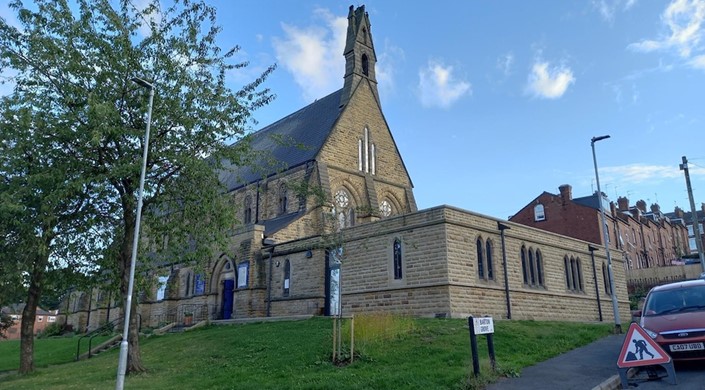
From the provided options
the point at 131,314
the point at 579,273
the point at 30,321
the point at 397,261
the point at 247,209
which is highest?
the point at 247,209

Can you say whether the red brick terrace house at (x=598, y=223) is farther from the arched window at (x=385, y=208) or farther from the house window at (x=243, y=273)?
the house window at (x=243, y=273)

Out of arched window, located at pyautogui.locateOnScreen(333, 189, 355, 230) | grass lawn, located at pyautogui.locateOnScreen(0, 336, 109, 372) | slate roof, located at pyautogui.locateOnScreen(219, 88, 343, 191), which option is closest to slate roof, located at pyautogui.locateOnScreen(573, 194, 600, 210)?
arched window, located at pyautogui.locateOnScreen(333, 189, 355, 230)

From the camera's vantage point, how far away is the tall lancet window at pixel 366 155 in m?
36.5

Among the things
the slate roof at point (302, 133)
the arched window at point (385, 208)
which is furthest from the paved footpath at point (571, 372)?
the arched window at point (385, 208)

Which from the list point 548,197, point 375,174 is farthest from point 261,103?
point 548,197

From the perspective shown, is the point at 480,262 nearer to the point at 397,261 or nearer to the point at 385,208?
the point at 397,261

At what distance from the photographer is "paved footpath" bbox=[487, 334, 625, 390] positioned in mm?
9906

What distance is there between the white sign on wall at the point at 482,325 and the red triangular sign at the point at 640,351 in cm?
248

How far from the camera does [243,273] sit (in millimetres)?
27906

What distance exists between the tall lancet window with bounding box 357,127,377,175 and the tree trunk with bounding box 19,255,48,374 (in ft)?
72.2

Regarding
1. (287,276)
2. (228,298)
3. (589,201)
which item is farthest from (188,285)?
(589,201)

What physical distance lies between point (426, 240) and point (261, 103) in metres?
8.28

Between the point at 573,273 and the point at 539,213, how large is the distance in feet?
75.4

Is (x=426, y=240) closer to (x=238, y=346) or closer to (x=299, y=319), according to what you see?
(x=299, y=319)
